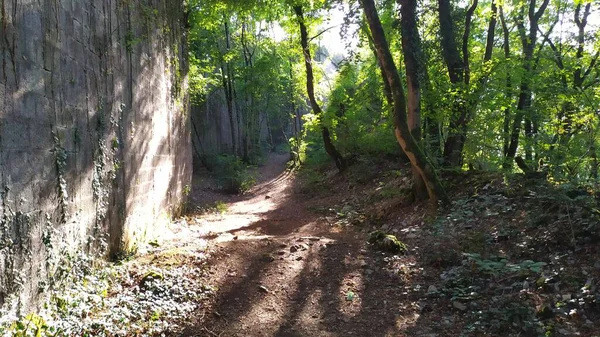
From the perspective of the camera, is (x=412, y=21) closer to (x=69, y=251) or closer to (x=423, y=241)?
(x=423, y=241)

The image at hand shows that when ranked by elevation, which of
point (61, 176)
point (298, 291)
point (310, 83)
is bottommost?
point (298, 291)

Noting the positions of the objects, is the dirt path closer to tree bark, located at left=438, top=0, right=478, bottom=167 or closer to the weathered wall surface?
the weathered wall surface

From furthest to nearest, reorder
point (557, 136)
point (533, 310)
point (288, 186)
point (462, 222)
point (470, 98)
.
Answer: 1. point (288, 186)
2. point (470, 98)
3. point (462, 222)
4. point (557, 136)
5. point (533, 310)

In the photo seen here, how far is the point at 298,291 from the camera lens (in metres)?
4.86

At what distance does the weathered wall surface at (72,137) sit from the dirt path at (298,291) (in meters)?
1.42

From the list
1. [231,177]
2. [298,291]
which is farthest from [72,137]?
[231,177]

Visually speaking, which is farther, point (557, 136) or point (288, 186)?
point (288, 186)

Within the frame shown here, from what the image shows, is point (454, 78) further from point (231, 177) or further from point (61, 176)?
point (231, 177)

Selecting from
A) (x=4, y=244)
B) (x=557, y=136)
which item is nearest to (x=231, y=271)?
(x=4, y=244)

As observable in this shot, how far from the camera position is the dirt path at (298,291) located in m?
4.02

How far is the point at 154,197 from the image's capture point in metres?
7.36

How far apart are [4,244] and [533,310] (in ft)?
14.7

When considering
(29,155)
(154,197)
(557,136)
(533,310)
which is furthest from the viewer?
(154,197)

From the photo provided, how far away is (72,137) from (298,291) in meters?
3.06
